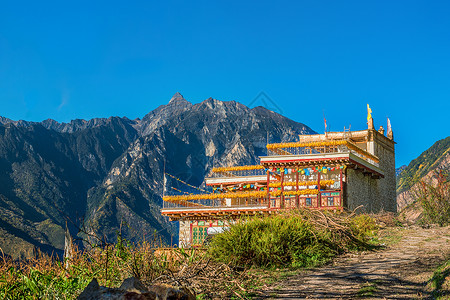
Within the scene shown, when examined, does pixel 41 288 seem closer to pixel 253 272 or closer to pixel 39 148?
pixel 253 272

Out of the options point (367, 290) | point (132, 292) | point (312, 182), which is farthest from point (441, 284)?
point (312, 182)

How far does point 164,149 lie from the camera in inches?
7692

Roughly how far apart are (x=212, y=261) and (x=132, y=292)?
383cm

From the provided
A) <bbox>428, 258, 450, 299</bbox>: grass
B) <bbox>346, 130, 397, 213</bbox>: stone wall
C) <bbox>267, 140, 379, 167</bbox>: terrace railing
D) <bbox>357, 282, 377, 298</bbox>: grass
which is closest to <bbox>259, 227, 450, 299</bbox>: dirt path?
<bbox>357, 282, 377, 298</bbox>: grass

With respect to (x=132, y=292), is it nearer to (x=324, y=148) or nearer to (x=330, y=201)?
(x=330, y=201)

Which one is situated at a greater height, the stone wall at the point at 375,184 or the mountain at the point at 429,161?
the mountain at the point at 429,161

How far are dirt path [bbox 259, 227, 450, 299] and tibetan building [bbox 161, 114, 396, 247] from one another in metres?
15.8

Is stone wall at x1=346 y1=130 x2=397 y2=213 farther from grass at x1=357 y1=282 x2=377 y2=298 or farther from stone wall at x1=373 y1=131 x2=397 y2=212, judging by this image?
grass at x1=357 y1=282 x2=377 y2=298

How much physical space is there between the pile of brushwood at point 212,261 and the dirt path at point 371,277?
0.55 metres

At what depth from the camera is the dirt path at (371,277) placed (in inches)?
285

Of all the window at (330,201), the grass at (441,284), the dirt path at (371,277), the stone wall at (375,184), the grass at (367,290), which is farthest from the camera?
the stone wall at (375,184)

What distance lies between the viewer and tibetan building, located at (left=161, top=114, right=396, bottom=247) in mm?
31531

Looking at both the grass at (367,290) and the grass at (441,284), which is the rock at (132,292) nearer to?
the grass at (367,290)

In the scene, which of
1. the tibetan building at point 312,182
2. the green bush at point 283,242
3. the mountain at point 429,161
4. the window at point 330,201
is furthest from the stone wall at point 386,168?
the mountain at point 429,161
